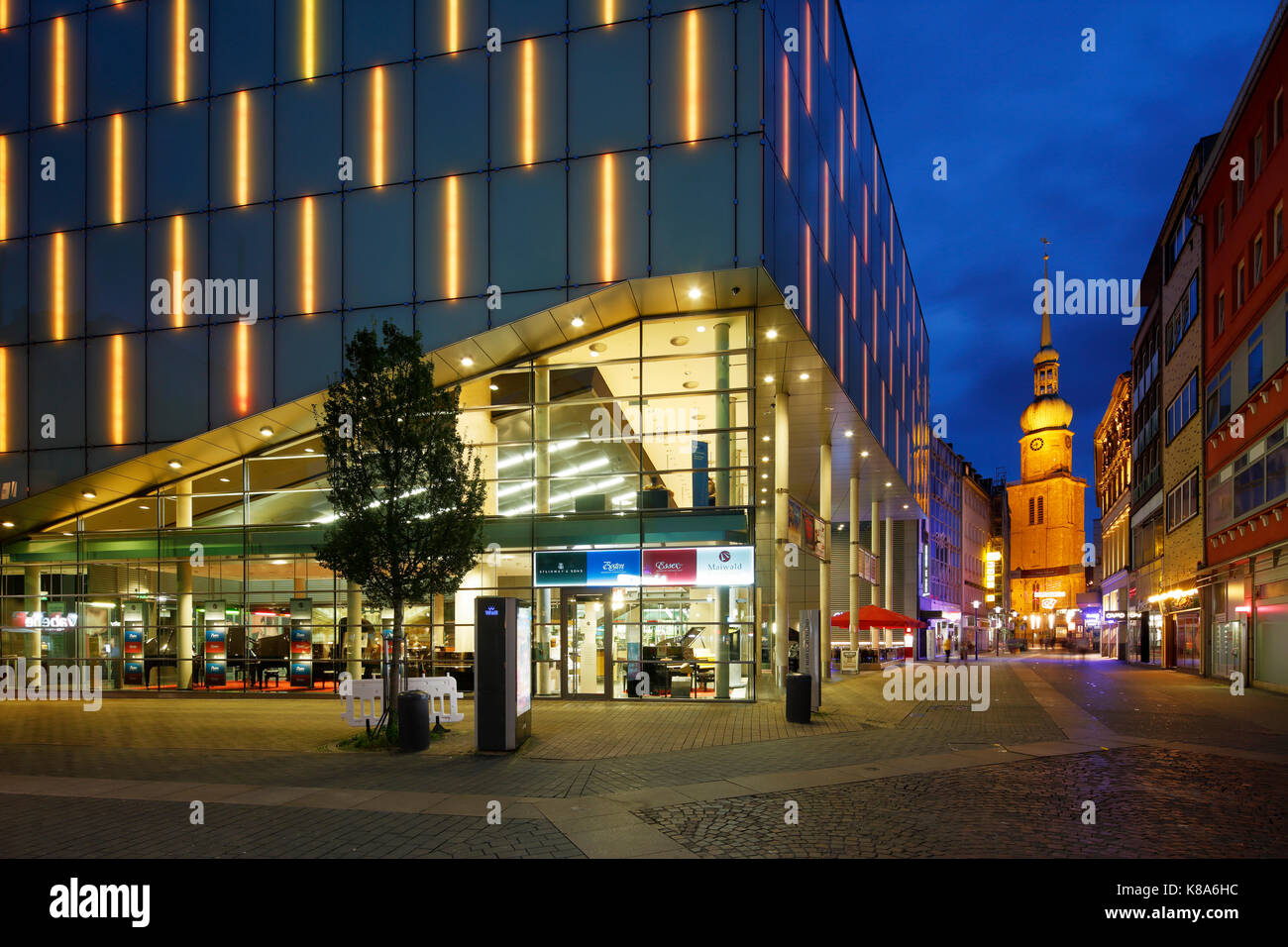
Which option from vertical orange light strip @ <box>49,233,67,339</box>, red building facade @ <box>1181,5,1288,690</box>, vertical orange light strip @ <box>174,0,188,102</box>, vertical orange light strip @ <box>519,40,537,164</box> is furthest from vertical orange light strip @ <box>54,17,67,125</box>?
red building facade @ <box>1181,5,1288,690</box>

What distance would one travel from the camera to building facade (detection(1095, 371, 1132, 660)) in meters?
59.3

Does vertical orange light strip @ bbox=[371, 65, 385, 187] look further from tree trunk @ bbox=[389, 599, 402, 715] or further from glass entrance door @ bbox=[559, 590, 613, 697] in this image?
tree trunk @ bbox=[389, 599, 402, 715]

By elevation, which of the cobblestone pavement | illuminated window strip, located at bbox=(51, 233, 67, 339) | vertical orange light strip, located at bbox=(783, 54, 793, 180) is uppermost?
vertical orange light strip, located at bbox=(783, 54, 793, 180)

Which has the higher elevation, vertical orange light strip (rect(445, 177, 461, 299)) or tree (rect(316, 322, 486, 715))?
vertical orange light strip (rect(445, 177, 461, 299))

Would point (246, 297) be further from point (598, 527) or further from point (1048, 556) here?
point (1048, 556)

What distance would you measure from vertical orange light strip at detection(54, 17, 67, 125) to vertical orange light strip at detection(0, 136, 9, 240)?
1.90 m

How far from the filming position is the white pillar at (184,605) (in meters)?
26.4

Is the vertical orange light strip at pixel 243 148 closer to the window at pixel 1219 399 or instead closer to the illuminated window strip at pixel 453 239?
the illuminated window strip at pixel 453 239

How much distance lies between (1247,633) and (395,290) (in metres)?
26.7

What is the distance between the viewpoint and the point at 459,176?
76.0 ft

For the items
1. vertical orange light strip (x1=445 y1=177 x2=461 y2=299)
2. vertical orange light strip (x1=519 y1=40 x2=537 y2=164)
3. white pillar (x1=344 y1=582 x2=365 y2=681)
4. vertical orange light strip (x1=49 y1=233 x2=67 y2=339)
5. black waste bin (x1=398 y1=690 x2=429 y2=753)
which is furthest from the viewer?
vertical orange light strip (x1=49 y1=233 x2=67 y2=339)

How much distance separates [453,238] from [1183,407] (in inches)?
1184

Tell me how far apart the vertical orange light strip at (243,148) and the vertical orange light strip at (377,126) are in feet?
12.5

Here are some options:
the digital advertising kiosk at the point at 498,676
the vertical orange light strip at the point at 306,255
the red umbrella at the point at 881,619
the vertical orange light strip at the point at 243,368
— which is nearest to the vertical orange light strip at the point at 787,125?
the vertical orange light strip at the point at 306,255
